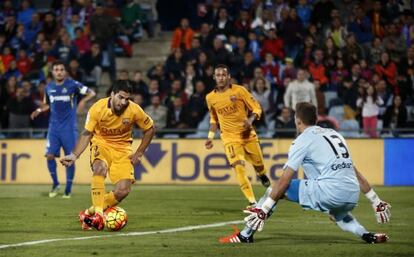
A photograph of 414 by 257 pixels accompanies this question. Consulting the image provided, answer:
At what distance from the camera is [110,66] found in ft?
92.7

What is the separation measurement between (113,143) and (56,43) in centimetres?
1533

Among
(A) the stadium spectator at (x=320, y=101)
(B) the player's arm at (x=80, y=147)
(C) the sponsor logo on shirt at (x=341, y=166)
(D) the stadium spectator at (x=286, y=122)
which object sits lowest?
(D) the stadium spectator at (x=286, y=122)

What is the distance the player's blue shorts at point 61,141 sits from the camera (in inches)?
764

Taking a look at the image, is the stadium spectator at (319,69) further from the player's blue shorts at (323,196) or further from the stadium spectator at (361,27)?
the player's blue shorts at (323,196)

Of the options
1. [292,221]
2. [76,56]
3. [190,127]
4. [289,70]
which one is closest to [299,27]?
[289,70]

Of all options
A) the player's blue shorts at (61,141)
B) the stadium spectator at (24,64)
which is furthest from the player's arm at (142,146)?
the stadium spectator at (24,64)

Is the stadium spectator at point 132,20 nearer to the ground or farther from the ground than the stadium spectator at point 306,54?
farther from the ground

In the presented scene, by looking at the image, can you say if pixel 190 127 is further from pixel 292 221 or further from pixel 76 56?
pixel 292 221

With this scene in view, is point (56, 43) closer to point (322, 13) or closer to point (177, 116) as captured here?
point (177, 116)

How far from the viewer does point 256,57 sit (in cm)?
2689

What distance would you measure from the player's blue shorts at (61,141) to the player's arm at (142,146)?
231 inches

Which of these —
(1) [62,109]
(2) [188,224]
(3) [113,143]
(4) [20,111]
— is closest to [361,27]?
(4) [20,111]

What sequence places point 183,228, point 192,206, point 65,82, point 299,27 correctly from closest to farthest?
1. point 183,228
2. point 192,206
3. point 65,82
4. point 299,27

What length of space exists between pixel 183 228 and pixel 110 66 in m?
15.5
